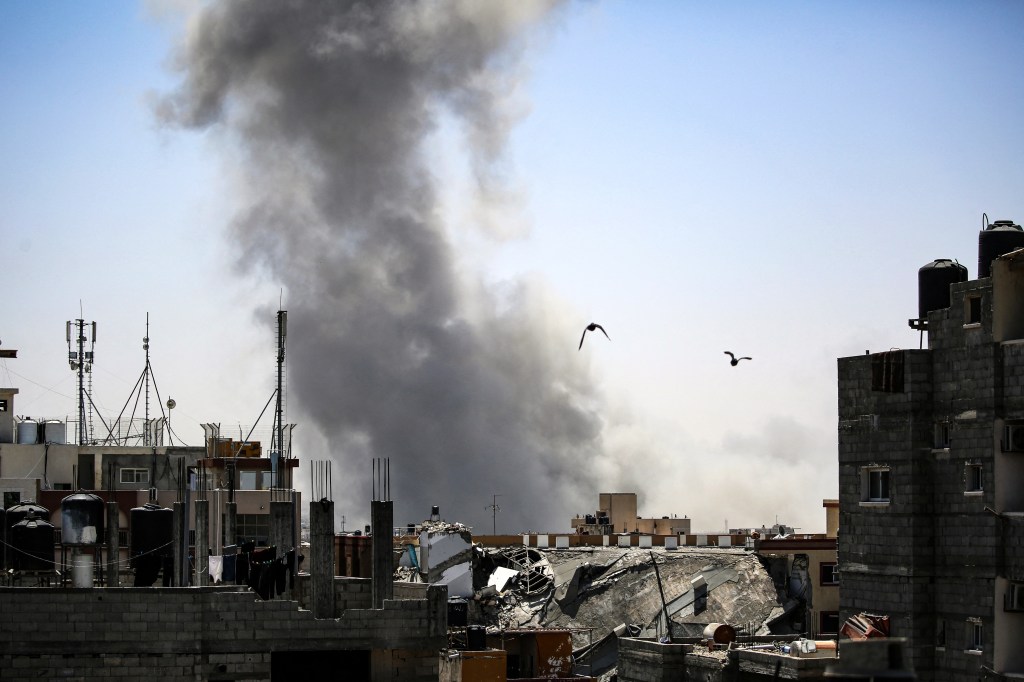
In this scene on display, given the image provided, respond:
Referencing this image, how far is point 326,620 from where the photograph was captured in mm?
51938

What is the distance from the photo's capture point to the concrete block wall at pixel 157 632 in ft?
168

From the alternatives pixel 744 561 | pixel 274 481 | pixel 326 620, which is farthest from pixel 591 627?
pixel 326 620

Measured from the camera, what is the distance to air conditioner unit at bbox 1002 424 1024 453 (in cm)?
4741

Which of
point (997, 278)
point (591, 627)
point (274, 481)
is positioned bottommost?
point (591, 627)

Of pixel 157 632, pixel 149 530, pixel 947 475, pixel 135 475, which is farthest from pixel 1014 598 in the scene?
pixel 135 475

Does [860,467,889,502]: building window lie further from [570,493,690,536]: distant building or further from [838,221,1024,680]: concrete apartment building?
[570,493,690,536]: distant building

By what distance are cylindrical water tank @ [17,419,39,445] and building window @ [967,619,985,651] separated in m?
52.8

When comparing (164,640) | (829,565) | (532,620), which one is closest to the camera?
(164,640)

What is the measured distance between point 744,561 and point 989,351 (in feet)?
97.7

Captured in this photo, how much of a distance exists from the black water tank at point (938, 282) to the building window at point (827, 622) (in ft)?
57.2

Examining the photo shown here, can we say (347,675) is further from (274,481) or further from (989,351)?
(274,481)

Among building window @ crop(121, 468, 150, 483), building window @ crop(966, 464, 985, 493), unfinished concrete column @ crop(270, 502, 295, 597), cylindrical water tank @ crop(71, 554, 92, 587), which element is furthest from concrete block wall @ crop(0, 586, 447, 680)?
building window @ crop(121, 468, 150, 483)

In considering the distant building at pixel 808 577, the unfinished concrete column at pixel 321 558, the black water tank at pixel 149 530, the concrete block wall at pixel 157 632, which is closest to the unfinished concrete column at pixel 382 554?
the concrete block wall at pixel 157 632

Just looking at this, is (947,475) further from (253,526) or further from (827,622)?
(253,526)
